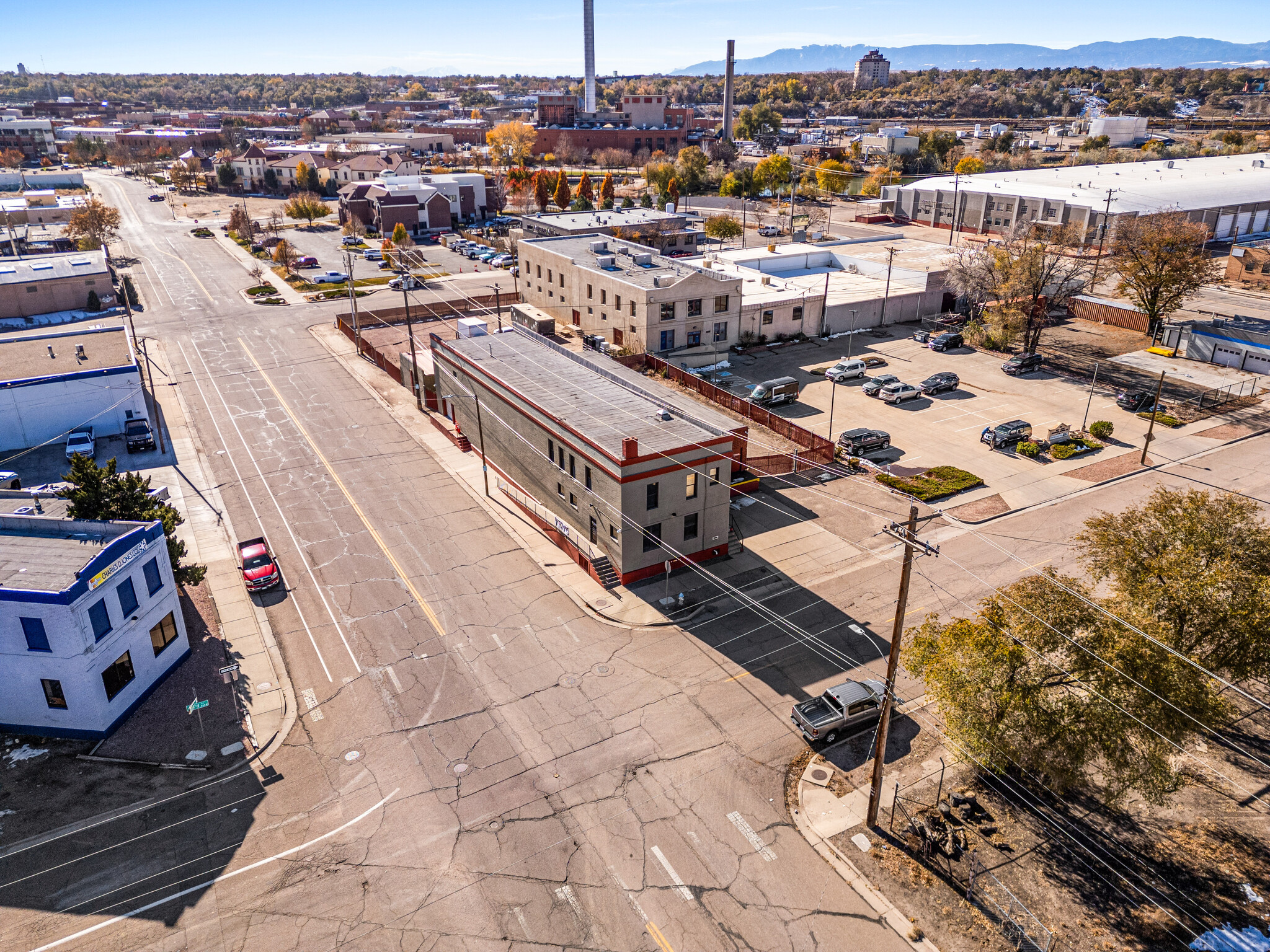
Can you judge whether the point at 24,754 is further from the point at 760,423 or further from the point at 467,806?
the point at 760,423

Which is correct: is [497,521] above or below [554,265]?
below

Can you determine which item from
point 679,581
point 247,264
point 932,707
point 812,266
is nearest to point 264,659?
point 679,581

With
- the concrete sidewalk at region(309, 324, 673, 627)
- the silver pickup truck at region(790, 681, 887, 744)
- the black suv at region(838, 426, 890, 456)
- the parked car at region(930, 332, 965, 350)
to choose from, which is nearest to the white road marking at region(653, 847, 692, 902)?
the silver pickup truck at region(790, 681, 887, 744)

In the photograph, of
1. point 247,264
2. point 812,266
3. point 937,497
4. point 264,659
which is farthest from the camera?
point 247,264

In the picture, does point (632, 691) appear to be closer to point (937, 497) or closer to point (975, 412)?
point (937, 497)

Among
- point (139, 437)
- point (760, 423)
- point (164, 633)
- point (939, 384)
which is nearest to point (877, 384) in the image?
point (939, 384)

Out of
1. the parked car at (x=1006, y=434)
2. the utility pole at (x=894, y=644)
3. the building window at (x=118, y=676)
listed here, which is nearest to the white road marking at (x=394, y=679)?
the building window at (x=118, y=676)

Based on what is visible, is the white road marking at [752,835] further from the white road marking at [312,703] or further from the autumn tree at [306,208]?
the autumn tree at [306,208]
